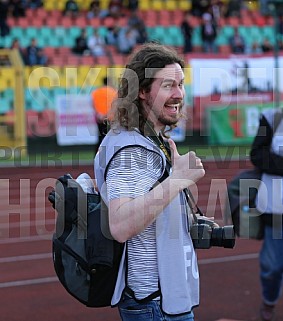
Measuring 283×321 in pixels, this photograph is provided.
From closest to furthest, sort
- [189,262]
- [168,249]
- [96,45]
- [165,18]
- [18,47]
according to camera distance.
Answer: [168,249], [189,262], [18,47], [96,45], [165,18]

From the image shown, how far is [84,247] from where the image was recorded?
2.81m

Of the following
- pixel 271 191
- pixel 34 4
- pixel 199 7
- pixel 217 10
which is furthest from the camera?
pixel 217 10

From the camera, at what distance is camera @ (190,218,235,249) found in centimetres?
300

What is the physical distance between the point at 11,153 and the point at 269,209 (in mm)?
13643

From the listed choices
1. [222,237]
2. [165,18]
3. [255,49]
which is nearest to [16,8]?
[165,18]

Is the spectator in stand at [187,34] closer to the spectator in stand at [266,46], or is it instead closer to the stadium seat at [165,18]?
the stadium seat at [165,18]

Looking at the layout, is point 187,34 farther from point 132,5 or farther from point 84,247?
point 84,247

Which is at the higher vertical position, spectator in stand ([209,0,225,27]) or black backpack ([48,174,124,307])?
spectator in stand ([209,0,225,27])

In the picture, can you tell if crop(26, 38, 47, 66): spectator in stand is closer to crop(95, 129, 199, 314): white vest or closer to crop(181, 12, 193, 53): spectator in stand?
crop(181, 12, 193, 53): spectator in stand

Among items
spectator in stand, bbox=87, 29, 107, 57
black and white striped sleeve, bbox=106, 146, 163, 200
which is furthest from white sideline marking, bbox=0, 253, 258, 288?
spectator in stand, bbox=87, 29, 107, 57

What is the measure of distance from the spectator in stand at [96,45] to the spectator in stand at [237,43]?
4565 mm

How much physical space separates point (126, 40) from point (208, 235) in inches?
816

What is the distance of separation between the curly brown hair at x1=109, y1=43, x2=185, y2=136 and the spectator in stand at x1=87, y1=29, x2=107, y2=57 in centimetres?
1961

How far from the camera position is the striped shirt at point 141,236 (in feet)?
8.95
